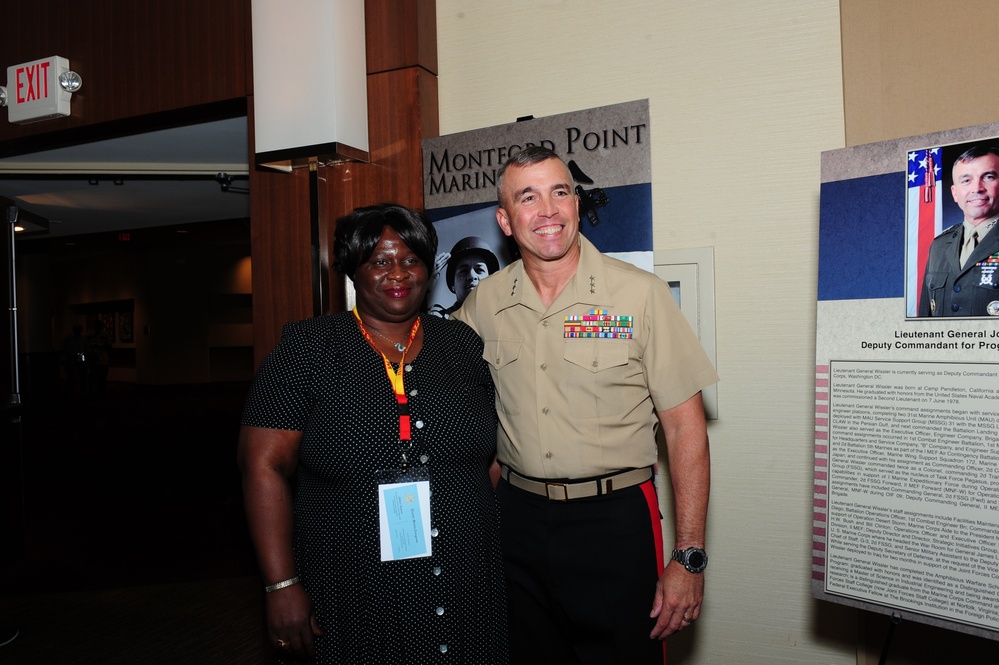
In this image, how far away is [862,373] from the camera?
6.22ft

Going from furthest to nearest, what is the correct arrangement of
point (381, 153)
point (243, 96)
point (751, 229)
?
point (243, 96) < point (381, 153) < point (751, 229)

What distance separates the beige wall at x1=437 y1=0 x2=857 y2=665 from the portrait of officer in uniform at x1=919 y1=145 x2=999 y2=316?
609 millimetres

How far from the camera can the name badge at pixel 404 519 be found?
1.71m

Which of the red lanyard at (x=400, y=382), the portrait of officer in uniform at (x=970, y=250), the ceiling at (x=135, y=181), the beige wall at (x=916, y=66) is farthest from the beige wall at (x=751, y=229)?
the ceiling at (x=135, y=181)

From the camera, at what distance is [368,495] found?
5.61 ft

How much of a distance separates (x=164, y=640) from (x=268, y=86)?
2633 mm

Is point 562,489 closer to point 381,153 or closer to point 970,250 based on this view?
point 970,250

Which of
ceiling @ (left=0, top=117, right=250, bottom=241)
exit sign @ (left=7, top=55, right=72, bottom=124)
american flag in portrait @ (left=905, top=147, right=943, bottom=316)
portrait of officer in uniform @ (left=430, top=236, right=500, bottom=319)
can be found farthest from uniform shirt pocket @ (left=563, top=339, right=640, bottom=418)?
ceiling @ (left=0, top=117, right=250, bottom=241)

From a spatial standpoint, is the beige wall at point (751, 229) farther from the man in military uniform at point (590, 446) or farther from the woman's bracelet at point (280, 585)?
the woman's bracelet at point (280, 585)

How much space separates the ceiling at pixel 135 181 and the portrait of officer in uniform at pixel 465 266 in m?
2.32

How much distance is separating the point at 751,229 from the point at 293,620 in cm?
184

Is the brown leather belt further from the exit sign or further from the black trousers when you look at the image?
the exit sign

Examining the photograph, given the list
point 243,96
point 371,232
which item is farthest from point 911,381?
point 243,96

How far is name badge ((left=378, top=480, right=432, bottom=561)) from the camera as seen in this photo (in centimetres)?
171
